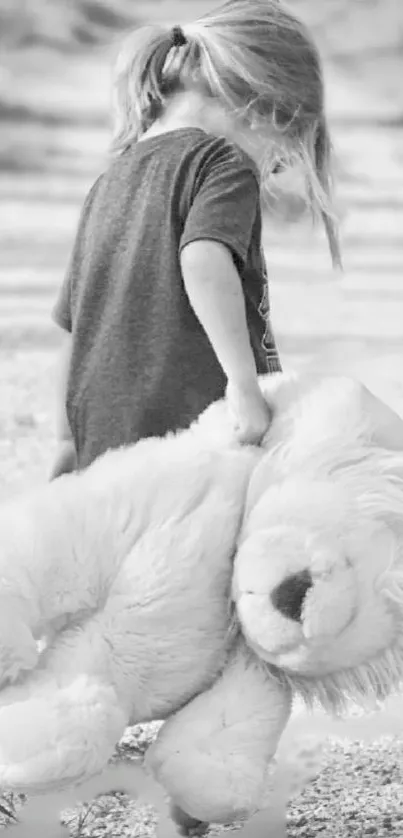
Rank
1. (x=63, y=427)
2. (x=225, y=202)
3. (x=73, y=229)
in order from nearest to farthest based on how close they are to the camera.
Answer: (x=225, y=202)
(x=63, y=427)
(x=73, y=229)

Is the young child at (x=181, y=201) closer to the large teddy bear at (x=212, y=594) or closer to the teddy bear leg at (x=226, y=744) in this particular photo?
the large teddy bear at (x=212, y=594)

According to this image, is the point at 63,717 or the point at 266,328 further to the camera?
the point at 266,328

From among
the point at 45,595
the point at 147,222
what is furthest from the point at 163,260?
the point at 45,595

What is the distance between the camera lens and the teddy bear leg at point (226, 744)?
0.61 metres

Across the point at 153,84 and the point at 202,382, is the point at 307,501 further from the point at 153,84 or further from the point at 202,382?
the point at 153,84

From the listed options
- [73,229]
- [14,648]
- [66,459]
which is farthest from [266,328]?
[73,229]

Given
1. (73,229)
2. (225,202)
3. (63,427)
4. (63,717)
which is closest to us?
(63,717)

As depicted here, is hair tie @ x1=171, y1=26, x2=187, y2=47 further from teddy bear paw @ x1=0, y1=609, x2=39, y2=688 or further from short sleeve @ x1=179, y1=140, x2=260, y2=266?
teddy bear paw @ x1=0, y1=609, x2=39, y2=688

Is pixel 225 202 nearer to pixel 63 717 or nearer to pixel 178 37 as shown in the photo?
pixel 178 37

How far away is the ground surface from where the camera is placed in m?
1.52

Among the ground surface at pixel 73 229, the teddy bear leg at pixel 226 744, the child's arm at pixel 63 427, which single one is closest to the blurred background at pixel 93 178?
the ground surface at pixel 73 229

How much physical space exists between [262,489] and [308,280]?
0.89m

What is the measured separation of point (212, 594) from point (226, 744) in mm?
85

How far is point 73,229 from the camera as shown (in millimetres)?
1507
